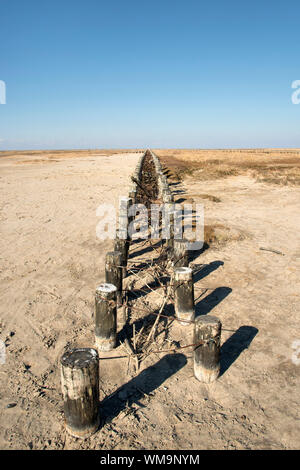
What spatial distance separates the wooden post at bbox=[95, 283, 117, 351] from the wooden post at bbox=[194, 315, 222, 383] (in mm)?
1171

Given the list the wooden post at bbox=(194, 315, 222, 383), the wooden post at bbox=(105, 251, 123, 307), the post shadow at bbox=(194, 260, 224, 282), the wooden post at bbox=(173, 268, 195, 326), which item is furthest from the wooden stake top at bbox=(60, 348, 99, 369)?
the post shadow at bbox=(194, 260, 224, 282)

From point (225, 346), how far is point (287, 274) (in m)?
3.07

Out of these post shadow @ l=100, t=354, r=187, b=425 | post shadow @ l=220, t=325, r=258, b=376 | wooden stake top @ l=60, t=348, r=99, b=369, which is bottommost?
post shadow @ l=100, t=354, r=187, b=425

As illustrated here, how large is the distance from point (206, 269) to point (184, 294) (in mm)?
2281

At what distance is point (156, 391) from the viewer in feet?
12.0

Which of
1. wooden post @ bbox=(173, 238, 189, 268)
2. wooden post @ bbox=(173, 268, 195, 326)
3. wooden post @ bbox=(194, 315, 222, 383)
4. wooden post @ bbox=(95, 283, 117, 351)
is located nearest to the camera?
wooden post @ bbox=(194, 315, 222, 383)

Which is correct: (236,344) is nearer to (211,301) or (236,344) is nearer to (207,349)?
(207,349)

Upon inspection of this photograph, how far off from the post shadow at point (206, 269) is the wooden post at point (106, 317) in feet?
8.98

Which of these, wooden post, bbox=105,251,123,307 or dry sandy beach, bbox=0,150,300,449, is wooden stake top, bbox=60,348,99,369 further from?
wooden post, bbox=105,251,123,307

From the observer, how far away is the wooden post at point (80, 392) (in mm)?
2914

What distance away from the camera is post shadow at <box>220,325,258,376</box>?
4172 millimetres

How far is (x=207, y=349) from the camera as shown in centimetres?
366

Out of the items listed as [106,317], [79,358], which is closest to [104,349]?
[106,317]
